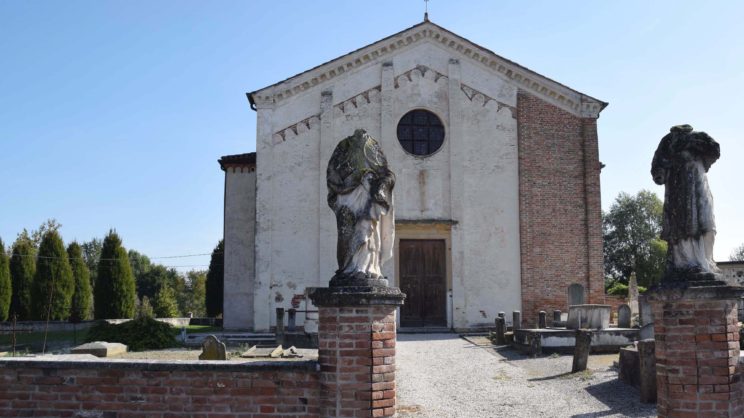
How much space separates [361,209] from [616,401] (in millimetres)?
5512

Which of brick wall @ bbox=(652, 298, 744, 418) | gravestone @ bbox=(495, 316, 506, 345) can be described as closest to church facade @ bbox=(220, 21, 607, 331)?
gravestone @ bbox=(495, 316, 506, 345)

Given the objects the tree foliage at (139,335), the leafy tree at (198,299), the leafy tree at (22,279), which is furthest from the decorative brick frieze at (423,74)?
the leafy tree at (198,299)

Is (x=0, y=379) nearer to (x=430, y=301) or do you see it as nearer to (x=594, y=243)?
(x=430, y=301)

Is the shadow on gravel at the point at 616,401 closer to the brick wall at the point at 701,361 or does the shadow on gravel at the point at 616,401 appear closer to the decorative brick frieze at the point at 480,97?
the brick wall at the point at 701,361

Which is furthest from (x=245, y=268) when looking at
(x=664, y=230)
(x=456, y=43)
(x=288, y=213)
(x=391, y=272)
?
(x=664, y=230)

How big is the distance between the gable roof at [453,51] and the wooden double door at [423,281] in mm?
6231

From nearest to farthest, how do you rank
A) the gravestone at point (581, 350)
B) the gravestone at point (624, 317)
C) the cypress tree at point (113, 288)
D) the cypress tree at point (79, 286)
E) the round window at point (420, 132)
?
1. the gravestone at point (581, 350)
2. the gravestone at point (624, 317)
3. the round window at point (420, 132)
4. the cypress tree at point (113, 288)
5. the cypress tree at point (79, 286)

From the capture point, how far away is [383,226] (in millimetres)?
6258

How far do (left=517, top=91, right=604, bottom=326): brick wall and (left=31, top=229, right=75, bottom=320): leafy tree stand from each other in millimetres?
22085

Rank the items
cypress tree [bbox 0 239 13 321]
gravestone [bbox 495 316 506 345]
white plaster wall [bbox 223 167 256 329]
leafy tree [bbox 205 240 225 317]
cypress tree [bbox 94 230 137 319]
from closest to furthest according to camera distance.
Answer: gravestone [bbox 495 316 506 345], white plaster wall [bbox 223 167 256 329], cypress tree [bbox 0 239 13 321], cypress tree [bbox 94 230 137 319], leafy tree [bbox 205 240 225 317]

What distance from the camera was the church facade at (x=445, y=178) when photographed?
2077cm

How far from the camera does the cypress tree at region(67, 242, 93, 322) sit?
32.4 m

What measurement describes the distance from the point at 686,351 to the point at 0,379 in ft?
21.8

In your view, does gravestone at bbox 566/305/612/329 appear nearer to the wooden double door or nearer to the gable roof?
the wooden double door
